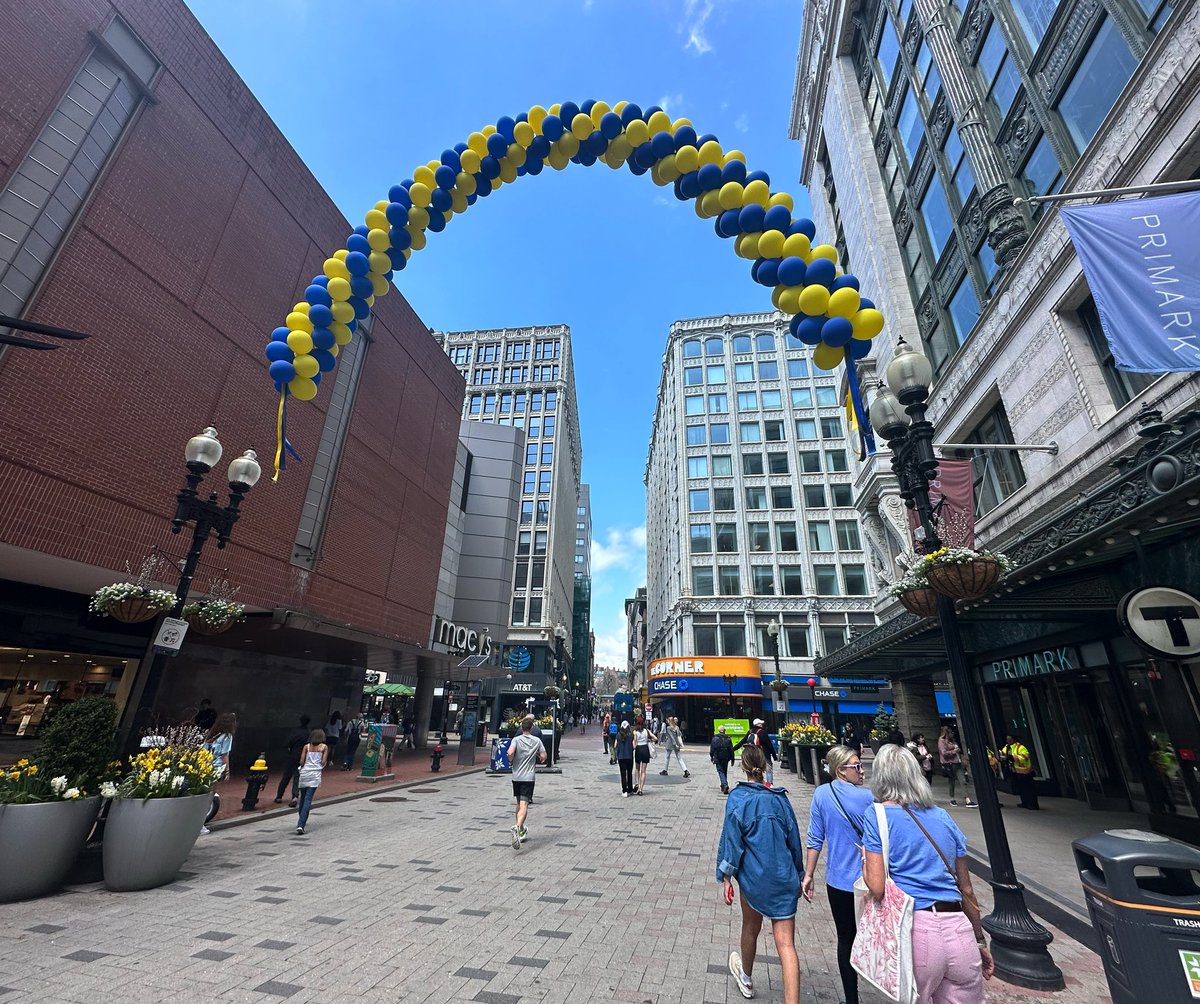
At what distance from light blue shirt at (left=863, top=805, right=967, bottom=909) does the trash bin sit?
83 cm

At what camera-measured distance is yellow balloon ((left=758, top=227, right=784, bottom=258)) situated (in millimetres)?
7301

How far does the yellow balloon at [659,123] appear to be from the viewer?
838 cm

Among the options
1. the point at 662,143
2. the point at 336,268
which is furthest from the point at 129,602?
the point at 662,143

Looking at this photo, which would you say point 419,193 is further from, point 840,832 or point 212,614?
point 840,832

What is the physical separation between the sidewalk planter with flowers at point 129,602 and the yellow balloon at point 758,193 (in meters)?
10.5

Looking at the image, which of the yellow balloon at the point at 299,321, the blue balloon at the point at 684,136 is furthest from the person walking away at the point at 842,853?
the yellow balloon at the point at 299,321

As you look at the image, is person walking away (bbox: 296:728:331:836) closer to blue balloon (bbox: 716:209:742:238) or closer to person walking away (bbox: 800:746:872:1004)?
person walking away (bbox: 800:746:872:1004)

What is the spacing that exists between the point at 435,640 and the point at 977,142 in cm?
2994

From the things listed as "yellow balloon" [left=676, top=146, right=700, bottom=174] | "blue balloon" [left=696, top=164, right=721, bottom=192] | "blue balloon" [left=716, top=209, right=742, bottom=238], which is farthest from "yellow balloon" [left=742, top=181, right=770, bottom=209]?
"yellow balloon" [left=676, top=146, right=700, bottom=174]

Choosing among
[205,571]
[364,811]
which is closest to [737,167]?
[364,811]

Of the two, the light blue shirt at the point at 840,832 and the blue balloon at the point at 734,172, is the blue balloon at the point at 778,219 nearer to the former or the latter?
the blue balloon at the point at 734,172

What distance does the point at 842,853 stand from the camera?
14.1 feet

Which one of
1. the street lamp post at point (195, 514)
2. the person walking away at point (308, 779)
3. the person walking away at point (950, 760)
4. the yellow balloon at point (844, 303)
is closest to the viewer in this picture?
the yellow balloon at point (844, 303)

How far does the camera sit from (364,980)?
4.50 m
